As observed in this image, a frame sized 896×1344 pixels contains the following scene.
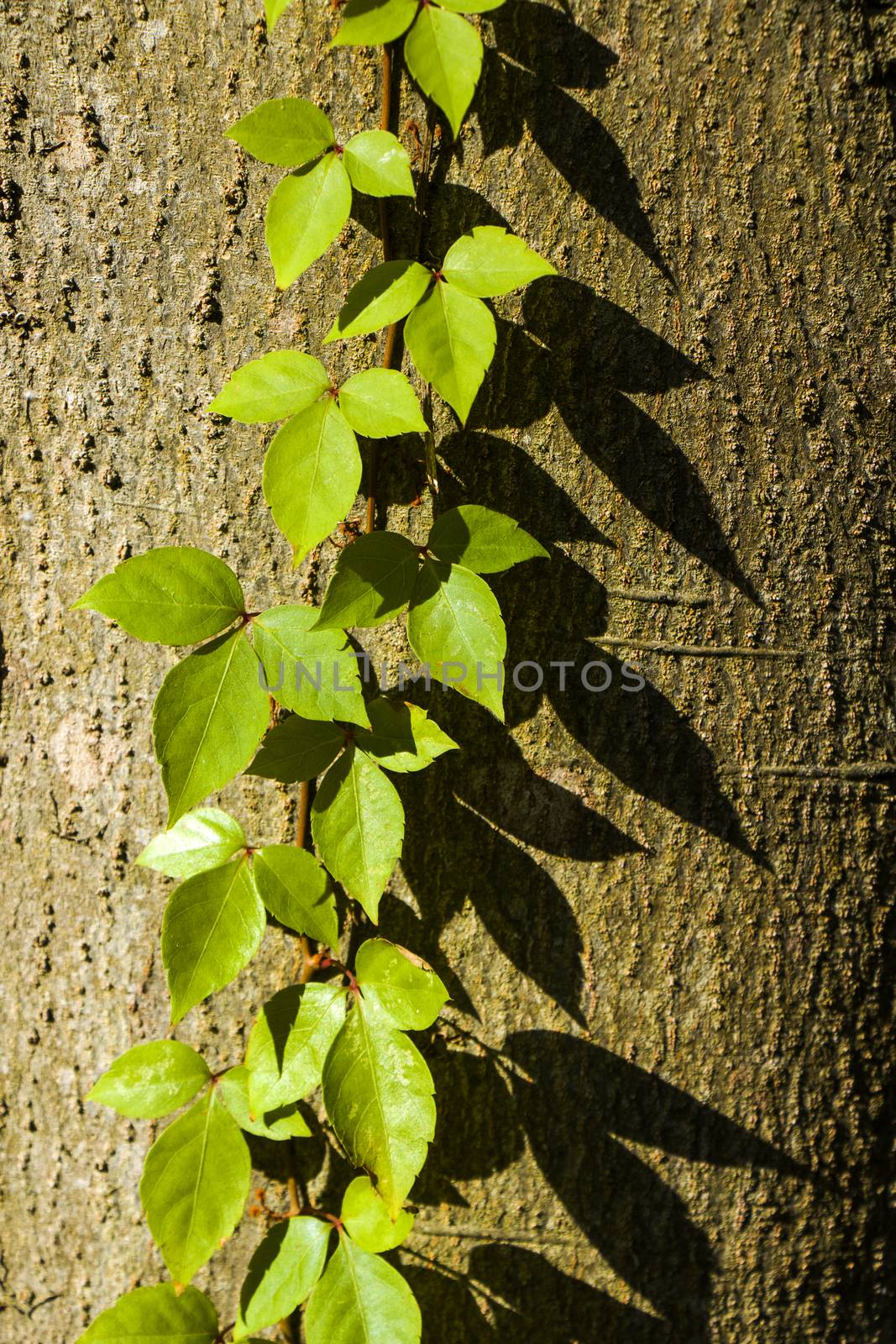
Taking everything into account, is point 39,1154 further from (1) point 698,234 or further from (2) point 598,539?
(1) point 698,234

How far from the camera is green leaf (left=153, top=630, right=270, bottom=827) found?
0.77 m

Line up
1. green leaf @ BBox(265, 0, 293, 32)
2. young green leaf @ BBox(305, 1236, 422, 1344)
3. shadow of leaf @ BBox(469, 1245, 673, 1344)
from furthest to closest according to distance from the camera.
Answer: shadow of leaf @ BBox(469, 1245, 673, 1344) < young green leaf @ BBox(305, 1236, 422, 1344) < green leaf @ BBox(265, 0, 293, 32)

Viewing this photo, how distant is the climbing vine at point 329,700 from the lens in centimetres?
78

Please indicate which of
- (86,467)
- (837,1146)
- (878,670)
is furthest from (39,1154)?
(878,670)

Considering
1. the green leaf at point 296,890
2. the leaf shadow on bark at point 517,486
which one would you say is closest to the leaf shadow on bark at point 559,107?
the leaf shadow on bark at point 517,486

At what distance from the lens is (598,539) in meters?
0.87

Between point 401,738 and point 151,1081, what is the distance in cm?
47

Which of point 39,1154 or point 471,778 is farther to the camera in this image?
point 39,1154

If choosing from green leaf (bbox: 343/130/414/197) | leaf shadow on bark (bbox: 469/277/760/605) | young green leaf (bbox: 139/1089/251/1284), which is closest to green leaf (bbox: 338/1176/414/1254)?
young green leaf (bbox: 139/1089/251/1284)

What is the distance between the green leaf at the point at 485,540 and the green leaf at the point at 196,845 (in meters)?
0.37

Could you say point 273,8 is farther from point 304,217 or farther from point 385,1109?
point 385,1109

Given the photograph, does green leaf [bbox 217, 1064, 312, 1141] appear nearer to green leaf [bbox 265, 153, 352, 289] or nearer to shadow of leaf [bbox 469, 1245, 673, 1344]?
shadow of leaf [bbox 469, 1245, 673, 1344]

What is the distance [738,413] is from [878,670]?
312 millimetres

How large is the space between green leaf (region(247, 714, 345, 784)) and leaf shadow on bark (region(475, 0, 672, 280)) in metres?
0.58
